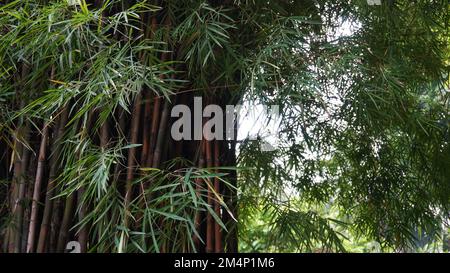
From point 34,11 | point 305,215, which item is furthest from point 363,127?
point 34,11

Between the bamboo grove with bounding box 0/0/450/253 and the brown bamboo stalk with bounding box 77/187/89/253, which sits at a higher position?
the bamboo grove with bounding box 0/0/450/253

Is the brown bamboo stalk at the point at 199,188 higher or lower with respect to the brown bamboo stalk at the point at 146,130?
lower

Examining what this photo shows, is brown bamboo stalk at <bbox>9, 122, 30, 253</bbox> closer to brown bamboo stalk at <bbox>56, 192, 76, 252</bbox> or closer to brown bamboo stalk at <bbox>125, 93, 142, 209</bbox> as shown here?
brown bamboo stalk at <bbox>56, 192, 76, 252</bbox>

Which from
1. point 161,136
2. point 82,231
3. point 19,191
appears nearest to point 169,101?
point 161,136

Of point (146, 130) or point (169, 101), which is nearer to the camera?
point (169, 101)

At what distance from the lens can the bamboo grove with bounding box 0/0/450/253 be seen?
3.97 ft

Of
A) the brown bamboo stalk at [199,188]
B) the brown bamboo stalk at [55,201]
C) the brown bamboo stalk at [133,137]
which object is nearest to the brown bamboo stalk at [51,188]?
the brown bamboo stalk at [55,201]

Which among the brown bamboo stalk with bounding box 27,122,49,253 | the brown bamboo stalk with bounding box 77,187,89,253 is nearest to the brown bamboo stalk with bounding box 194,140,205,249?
the brown bamboo stalk with bounding box 77,187,89,253

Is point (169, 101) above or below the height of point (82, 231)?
above

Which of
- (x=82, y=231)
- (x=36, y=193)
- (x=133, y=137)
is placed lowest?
(x=82, y=231)

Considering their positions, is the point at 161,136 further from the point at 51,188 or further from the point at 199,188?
the point at 51,188

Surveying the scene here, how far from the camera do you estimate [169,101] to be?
123 cm

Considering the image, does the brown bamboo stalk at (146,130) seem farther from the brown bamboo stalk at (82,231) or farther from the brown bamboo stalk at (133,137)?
the brown bamboo stalk at (82,231)

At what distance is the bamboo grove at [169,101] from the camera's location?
121 centimetres
